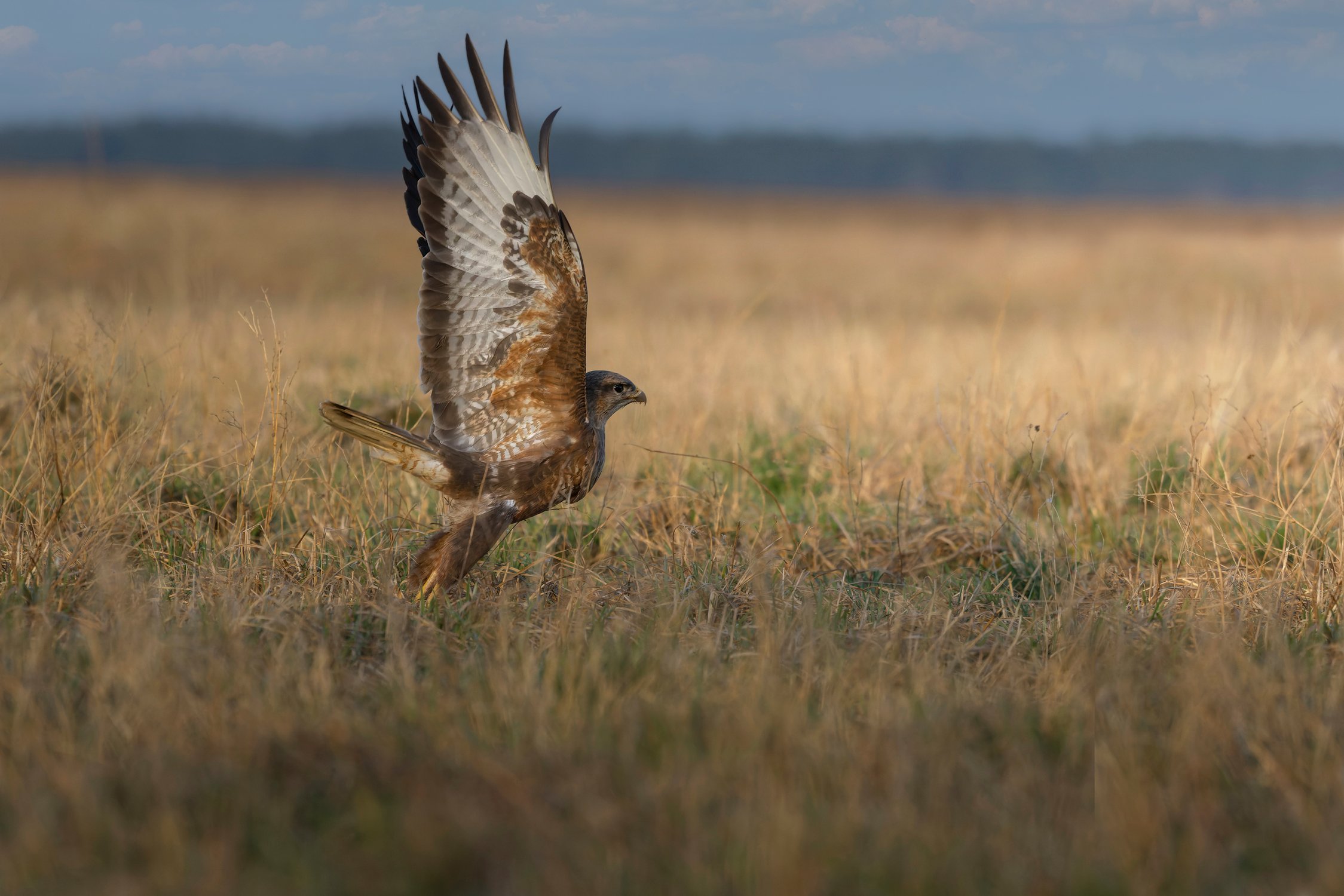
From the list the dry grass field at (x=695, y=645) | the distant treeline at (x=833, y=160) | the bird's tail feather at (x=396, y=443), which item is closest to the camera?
the dry grass field at (x=695, y=645)

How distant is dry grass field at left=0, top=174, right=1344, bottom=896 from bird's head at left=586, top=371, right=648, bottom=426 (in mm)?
641

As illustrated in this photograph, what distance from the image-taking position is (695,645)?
3.69 meters

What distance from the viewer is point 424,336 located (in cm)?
427

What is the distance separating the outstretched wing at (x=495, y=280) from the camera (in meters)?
4.05

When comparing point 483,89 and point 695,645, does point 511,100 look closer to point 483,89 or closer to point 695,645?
point 483,89

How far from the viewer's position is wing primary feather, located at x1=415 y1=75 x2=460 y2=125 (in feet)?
13.6

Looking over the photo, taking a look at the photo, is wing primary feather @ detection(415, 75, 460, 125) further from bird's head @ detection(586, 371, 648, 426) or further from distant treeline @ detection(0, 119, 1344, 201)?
distant treeline @ detection(0, 119, 1344, 201)

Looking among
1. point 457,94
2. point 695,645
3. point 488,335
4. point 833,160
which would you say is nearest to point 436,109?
point 457,94

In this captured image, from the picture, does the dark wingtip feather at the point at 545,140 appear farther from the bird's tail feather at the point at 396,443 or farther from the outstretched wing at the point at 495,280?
the bird's tail feather at the point at 396,443

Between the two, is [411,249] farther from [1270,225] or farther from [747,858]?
[1270,225]

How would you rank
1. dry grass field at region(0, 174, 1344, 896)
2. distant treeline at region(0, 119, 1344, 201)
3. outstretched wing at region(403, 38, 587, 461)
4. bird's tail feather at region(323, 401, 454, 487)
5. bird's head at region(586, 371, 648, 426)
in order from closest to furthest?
dry grass field at region(0, 174, 1344, 896) < bird's tail feather at region(323, 401, 454, 487) < outstretched wing at region(403, 38, 587, 461) < bird's head at region(586, 371, 648, 426) < distant treeline at region(0, 119, 1344, 201)

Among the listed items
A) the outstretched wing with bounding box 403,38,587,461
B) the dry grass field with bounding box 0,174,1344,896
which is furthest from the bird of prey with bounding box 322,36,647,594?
the dry grass field with bounding box 0,174,1344,896

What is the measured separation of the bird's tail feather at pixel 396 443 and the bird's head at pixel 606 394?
0.63m

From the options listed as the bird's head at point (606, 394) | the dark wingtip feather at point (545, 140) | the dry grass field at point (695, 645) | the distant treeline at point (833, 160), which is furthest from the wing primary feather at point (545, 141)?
the distant treeline at point (833, 160)
